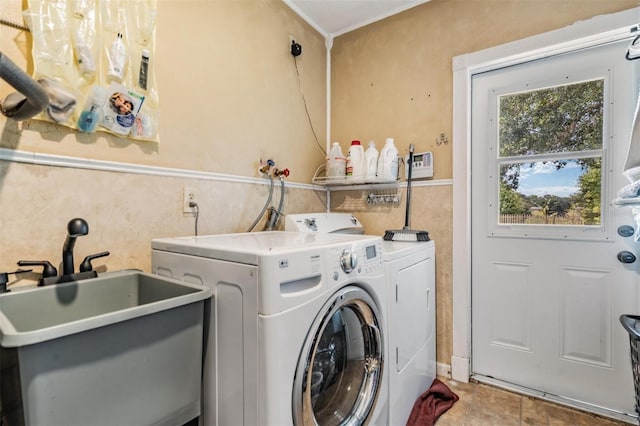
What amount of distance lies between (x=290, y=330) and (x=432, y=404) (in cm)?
128

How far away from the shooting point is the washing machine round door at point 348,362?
3.99 feet

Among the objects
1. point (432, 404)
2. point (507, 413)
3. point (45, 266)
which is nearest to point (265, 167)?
point (45, 266)

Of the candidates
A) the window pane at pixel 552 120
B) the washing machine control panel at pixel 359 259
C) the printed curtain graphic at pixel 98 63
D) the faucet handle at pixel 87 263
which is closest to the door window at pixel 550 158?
the window pane at pixel 552 120

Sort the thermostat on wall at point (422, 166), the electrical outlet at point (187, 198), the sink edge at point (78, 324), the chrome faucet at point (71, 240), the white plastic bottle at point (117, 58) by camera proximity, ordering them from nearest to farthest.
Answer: the sink edge at point (78, 324), the chrome faucet at point (71, 240), the white plastic bottle at point (117, 58), the electrical outlet at point (187, 198), the thermostat on wall at point (422, 166)

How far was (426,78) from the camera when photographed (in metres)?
2.23

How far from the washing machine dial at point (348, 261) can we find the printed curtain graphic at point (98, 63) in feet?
3.44

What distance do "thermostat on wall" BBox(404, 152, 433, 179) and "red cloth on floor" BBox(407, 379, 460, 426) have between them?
52.7 inches

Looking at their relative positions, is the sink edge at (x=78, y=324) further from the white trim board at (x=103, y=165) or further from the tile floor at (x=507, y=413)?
the tile floor at (x=507, y=413)

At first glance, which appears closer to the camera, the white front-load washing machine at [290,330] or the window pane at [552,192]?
the white front-load washing machine at [290,330]

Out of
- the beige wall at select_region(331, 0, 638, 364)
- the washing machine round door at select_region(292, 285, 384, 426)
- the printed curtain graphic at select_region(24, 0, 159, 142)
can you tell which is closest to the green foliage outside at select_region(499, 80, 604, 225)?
the beige wall at select_region(331, 0, 638, 364)

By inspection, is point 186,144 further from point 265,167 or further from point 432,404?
point 432,404

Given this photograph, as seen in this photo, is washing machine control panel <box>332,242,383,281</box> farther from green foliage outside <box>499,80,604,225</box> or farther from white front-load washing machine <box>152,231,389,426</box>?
green foliage outside <box>499,80,604,225</box>

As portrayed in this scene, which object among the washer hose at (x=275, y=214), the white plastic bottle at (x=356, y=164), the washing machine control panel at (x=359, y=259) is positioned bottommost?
the washing machine control panel at (x=359, y=259)

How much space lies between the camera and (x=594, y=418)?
169cm
